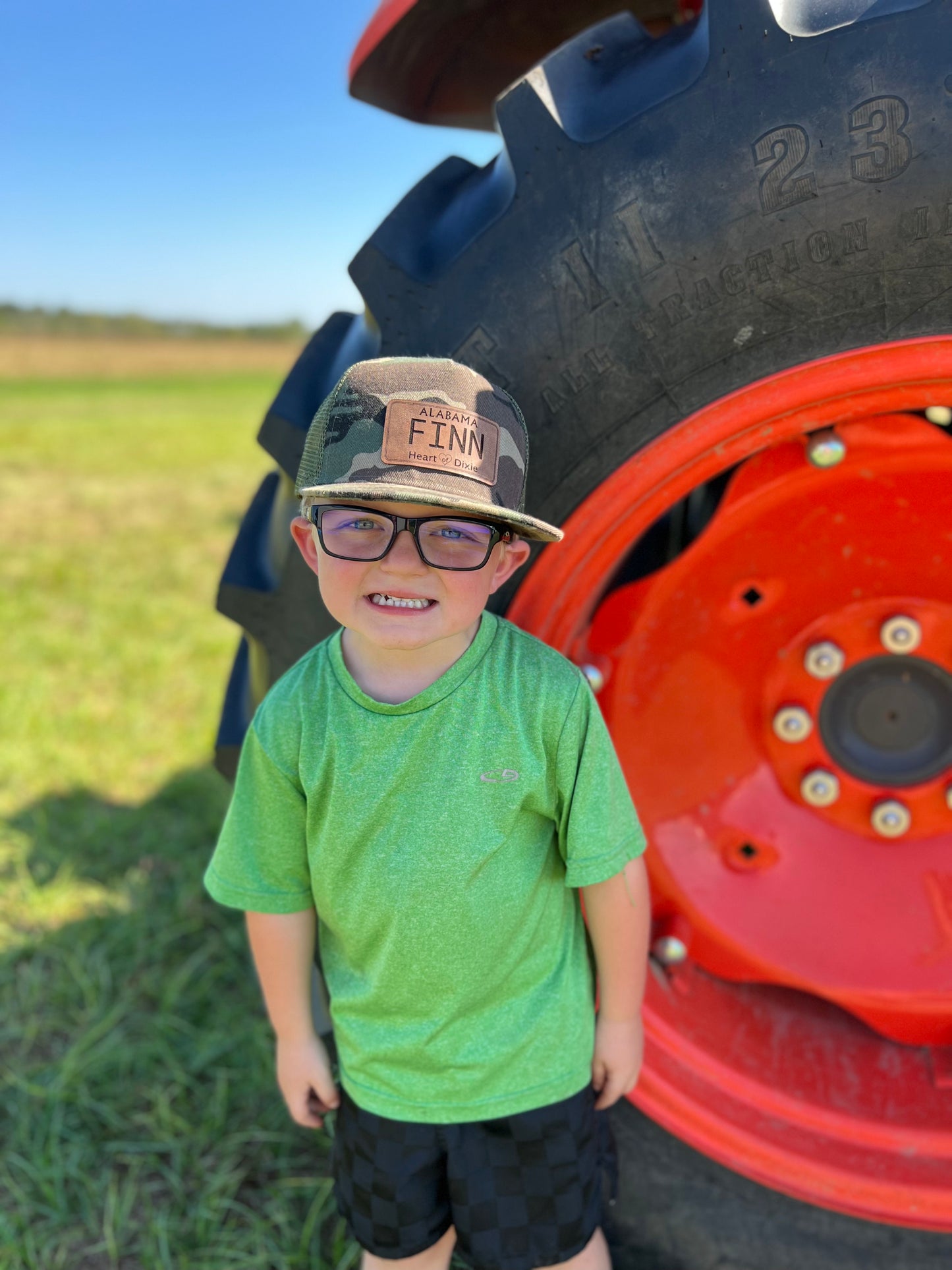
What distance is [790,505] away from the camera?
1088 millimetres

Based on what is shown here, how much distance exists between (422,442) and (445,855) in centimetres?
39

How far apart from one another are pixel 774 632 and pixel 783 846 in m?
0.26

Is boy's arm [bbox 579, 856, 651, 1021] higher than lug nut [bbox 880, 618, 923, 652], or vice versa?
lug nut [bbox 880, 618, 923, 652]

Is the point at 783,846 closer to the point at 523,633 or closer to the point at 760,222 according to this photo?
the point at 523,633

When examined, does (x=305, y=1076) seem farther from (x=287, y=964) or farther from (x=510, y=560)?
(x=510, y=560)

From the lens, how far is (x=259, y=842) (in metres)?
1.03

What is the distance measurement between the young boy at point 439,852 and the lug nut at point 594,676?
0.47 feet

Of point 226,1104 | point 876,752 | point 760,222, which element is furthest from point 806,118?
point 226,1104

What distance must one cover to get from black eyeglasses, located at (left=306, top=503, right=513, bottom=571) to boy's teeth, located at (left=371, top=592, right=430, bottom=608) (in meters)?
0.04

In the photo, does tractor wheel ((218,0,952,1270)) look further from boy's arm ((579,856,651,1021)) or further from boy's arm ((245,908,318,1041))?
boy's arm ((245,908,318,1041))

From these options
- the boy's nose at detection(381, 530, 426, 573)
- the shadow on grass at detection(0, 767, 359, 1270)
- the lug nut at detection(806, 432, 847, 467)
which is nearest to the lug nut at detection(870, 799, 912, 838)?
the lug nut at detection(806, 432, 847, 467)

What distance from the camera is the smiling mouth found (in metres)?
0.92

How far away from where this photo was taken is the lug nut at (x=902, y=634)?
111 cm

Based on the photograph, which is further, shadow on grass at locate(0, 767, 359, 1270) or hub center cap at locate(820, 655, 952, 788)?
shadow on grass at locate(0, 767, 359, 1270)
